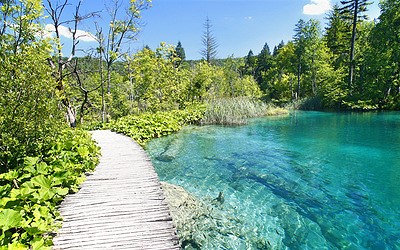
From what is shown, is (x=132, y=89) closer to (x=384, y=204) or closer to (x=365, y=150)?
(x=365, y=150)

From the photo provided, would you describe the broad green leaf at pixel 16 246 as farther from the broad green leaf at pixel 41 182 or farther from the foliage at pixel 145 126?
the foliage at pixel 145 126

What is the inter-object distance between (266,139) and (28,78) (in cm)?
932

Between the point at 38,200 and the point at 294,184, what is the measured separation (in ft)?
17.4

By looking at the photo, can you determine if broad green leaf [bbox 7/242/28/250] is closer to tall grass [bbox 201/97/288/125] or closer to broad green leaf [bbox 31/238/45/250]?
broad green leaf [bbox 31/238/45/250]

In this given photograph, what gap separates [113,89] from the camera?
60.0ft

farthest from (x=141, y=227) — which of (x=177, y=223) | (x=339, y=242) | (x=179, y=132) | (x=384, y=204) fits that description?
(x=179, y=132)

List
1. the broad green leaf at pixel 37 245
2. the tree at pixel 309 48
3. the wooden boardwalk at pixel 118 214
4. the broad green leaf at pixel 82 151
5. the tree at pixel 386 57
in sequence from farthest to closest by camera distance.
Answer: the tree at pixel 309 48, the tree at pixel 386 57, the broad green leaf at pixel 82 151, the wooden boardwalk at pixel 118 214, the broad green leaf at pixel 37 245

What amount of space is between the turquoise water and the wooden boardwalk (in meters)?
1.09

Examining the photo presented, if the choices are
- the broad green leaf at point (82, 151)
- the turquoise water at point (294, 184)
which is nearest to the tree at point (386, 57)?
the turquoise water at point (294, 184)

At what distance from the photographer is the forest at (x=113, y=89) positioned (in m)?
3.77

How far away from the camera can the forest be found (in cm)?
377

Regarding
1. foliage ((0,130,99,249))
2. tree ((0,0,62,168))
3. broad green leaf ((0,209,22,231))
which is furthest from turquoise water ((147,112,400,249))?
tree ((0,0,62,168))

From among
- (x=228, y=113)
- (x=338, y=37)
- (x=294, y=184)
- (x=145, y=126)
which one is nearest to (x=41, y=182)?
(x=294, y=184)

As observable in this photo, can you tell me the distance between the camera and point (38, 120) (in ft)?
15.9
